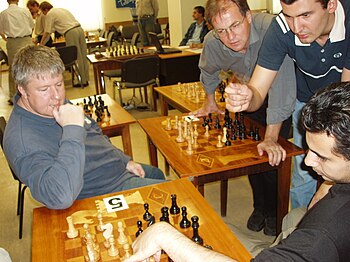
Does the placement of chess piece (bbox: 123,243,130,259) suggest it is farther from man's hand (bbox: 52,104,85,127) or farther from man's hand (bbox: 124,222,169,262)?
man's hand (bbox: 52,104,85,127)

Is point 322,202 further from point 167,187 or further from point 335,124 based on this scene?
point 167,187

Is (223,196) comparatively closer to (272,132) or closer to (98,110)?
(272,132)

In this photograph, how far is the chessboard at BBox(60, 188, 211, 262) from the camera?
142 cm

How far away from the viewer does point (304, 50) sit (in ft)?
6.57

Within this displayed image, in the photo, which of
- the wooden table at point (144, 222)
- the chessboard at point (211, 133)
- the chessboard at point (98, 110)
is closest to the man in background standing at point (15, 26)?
the chessboard at point (98, 110)

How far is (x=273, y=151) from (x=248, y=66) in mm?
723

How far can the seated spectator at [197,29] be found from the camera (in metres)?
7.11

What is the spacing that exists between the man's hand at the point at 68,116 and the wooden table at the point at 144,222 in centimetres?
36

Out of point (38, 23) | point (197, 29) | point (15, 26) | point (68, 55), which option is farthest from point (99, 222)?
point (38, 23)

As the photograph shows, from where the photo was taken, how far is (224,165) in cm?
206

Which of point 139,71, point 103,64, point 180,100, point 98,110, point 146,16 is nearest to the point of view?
point 98,110

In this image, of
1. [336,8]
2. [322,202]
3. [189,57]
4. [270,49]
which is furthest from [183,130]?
[189,57]

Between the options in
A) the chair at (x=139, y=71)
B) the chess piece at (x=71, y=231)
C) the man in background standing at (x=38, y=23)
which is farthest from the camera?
the man in background standing at (x=38, y=23)

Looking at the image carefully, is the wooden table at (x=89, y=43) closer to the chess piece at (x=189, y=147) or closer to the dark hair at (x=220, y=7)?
the dark hair at (x=220, y=7)
